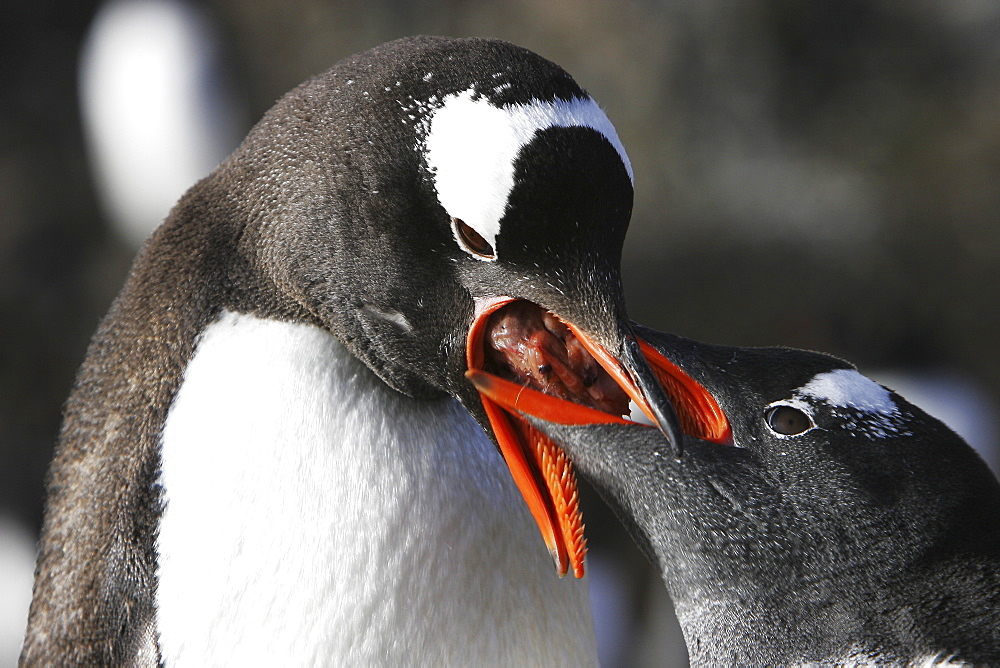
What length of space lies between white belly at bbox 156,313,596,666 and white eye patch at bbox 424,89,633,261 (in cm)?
32

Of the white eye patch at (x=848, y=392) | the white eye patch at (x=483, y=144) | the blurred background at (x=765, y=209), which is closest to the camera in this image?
the white eye patch at (x=483, y=144)

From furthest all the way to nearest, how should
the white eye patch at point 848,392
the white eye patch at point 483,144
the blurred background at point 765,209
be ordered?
1. the blurred background at point 765,209
2. the white eye patch at point 848,392
3. the white eye patch at point 483,144

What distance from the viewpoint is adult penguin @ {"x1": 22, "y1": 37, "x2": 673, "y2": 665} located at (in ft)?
3.85

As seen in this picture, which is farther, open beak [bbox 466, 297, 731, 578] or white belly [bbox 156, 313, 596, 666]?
white belly [bbox 156, 313, 596, 666]

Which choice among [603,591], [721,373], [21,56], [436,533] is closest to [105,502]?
[436,533]

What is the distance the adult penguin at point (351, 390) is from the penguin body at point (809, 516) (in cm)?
11

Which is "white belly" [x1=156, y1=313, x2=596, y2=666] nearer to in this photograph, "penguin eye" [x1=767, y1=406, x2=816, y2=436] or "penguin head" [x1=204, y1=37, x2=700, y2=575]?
"penguin head" [x1=204, y1=37, x2=700, y2=575]

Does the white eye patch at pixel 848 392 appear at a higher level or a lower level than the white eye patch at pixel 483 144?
lower

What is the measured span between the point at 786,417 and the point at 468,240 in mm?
425

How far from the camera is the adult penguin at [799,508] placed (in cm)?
116

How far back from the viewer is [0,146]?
5348mm

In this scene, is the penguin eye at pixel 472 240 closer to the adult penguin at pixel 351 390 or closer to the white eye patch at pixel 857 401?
the adult penguin at pixel 351 390

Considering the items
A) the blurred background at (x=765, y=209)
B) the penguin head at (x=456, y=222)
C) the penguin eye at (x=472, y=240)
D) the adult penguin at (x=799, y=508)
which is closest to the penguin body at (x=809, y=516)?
the adult penguin at (x=799, y=508)

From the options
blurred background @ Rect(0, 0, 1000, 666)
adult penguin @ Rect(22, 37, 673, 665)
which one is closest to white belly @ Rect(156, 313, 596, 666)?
adult penguin @ Rect(22, 37, 673, 665)
